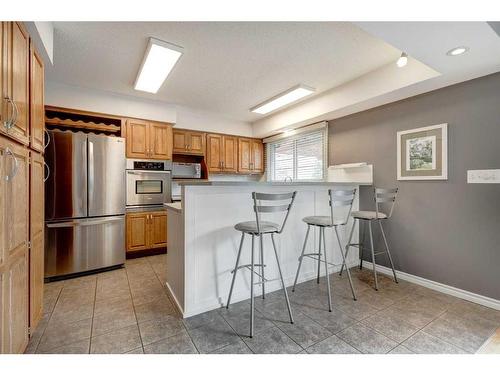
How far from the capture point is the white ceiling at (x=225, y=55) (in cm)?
204

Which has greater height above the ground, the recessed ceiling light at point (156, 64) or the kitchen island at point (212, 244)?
the recessed ceiling light at point (156, 64)

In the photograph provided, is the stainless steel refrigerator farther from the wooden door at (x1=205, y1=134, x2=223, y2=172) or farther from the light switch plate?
the light switch plate

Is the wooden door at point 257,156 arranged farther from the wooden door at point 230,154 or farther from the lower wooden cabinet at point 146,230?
the lower wooden cabinet at point 146,230

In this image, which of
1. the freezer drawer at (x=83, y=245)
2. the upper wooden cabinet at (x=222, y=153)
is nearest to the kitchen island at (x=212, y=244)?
the freezer drawer at (x=83, y=245)

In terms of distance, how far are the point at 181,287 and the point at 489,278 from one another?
291 centimetres

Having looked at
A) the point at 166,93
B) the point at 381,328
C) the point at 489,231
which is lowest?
the point at 381,328

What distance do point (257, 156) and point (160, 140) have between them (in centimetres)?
222

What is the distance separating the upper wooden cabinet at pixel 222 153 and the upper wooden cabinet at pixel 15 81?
10.5 feet

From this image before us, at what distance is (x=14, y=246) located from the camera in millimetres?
1344

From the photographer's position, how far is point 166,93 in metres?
3.54

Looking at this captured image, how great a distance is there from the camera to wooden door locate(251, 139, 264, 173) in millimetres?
5281

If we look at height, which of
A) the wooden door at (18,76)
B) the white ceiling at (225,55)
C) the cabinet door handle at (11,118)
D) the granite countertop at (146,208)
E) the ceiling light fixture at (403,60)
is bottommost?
the granite countertop at (146,208)
